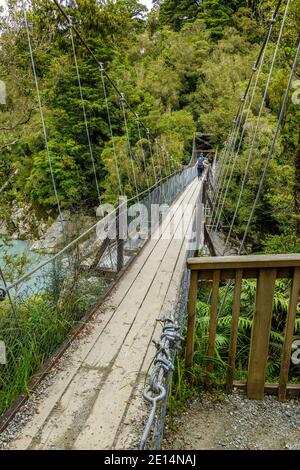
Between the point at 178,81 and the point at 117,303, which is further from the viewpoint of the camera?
the point at 178,81

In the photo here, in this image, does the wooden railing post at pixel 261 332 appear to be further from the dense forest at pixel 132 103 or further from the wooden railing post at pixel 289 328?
the dense forest at pixel 132 103

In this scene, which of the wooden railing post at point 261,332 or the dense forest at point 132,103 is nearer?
the wooden railing post at point 261,332

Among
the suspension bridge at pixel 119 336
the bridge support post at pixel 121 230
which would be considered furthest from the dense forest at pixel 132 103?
the suspension bridge at pixel 119 336

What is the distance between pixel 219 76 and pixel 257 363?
83.1ft

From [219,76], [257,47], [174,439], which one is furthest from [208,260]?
[257,47]

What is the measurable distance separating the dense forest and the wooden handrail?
4.17 meters

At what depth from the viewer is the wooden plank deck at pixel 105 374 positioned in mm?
1487

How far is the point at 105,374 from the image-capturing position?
1.93 meters

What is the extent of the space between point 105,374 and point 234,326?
0.78 m

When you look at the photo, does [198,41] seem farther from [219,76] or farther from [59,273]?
[59,273]

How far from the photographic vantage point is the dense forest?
8.44 m

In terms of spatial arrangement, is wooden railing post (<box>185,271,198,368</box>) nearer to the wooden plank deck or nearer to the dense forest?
the wooden plank deck

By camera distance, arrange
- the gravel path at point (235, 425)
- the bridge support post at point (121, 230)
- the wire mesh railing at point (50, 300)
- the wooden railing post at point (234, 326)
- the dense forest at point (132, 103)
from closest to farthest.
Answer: the gravel path at point (235, 425) < the wooden railing post at point (234, 326) < the wire mesh railing at point (50, 300) < the bridge support post at point (121, 230) < the dense forest at point (132, 103)
